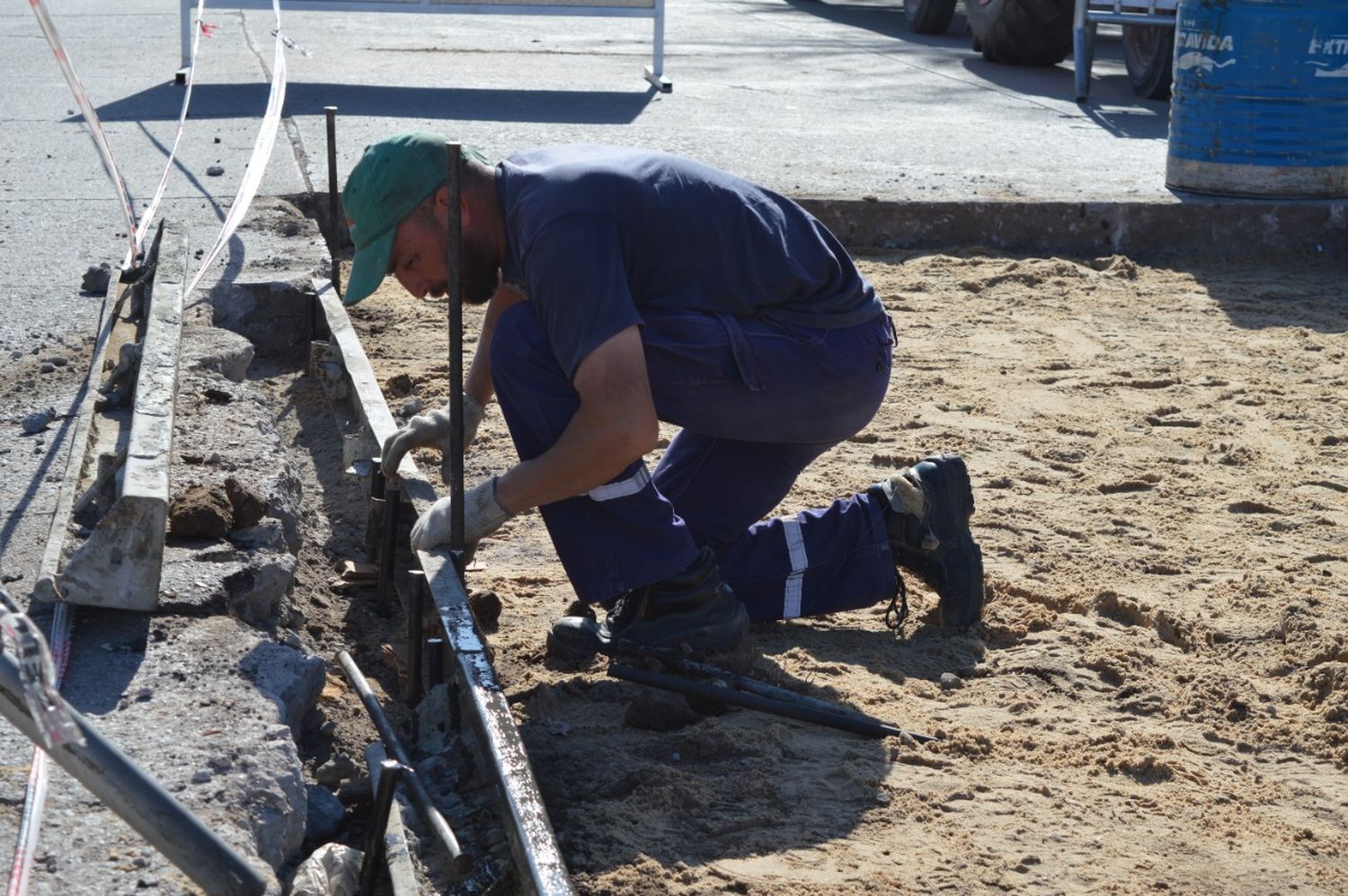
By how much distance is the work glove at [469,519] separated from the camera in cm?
276

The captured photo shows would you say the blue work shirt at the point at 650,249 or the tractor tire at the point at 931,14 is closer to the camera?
the blue work shirt at the point at 650,249

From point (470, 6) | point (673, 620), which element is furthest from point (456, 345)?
point (470, 6)

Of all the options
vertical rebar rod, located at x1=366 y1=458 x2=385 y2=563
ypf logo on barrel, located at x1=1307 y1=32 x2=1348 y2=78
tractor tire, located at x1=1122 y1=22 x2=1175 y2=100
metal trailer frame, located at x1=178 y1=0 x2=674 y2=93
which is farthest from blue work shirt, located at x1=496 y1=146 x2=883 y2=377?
tractor tire, located at x1=1122 y1=22 x2=1175 y2=100

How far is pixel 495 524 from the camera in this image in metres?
2.77

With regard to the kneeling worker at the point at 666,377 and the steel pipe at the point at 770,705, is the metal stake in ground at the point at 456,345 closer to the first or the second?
the kneeling worker at the point at 666,377

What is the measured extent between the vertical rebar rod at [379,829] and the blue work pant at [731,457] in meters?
0.80

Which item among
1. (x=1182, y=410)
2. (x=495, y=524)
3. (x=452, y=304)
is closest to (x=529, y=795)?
(x=495, y=524)

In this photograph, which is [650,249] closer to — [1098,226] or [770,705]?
[770,705]

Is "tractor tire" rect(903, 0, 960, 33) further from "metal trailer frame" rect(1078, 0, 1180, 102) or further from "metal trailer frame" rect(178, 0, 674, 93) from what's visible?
"metal trailer frame" rect(178, 0, 674, 93)

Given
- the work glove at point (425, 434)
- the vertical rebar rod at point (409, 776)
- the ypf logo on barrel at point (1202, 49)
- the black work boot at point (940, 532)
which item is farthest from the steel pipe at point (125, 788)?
the ypf logo on barrel at point (1202, 49)

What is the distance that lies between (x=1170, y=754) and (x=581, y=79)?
28.3 ft

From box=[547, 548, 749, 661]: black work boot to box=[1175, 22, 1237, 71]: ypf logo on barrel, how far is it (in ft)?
15.8

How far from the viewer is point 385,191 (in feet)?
8.78

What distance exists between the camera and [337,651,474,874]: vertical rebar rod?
7.04ft
